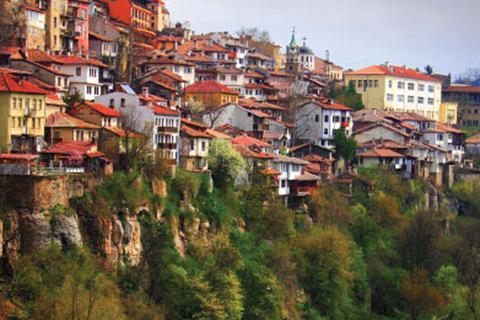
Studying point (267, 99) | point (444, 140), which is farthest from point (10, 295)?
point (444, 140)

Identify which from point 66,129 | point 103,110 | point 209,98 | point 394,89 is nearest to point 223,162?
point 103,110

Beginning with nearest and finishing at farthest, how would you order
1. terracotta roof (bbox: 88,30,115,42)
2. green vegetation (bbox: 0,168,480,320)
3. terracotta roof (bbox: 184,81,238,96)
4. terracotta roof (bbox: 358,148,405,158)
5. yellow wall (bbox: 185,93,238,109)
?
green vegetation (bbox: 0,168,480,320) < terracotta roof (bbox: 88,30,115,42) < yellow wall (bbox: 185,93,238,109) < terracotta roof (bbox: 184,81,238,96) < terracotta roof (bbox: 358,148,405,158)

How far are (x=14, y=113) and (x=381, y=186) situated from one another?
124 ft

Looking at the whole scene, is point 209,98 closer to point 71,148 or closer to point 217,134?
point 217,134

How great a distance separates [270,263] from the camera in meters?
68.2

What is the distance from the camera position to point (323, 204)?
80938 millimetres

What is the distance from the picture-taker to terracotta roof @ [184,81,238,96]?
94750mm

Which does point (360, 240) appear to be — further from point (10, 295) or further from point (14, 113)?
point (10, 295)

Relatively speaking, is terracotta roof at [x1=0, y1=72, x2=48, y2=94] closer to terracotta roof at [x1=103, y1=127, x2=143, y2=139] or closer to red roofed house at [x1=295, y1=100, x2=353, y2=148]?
terracotta roof at [x1=103, y1=127, x2=143, y2=139]

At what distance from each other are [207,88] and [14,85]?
35.9 metres

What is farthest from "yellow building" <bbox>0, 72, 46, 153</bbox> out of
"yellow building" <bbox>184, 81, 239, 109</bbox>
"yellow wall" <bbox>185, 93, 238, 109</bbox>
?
"yellow wall" <bbox>185, 93, 238, 109</bbox>

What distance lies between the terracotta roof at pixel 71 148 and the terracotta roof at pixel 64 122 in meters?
1.25

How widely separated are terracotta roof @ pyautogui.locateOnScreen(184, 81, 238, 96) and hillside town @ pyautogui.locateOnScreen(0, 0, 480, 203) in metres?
0.14

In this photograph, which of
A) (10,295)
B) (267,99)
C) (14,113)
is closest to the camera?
(10,295)
